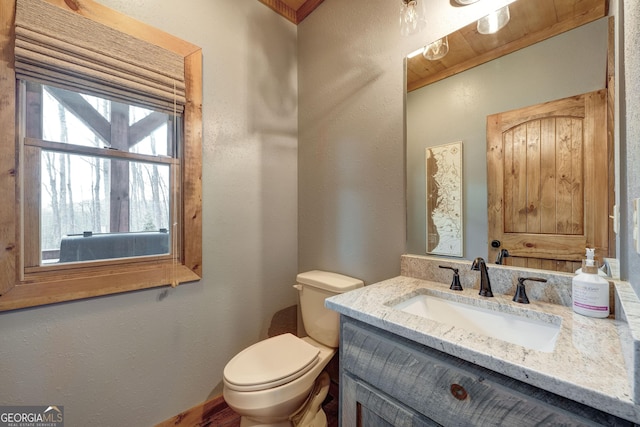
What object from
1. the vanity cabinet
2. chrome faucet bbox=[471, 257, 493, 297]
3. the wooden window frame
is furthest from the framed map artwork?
the wooden window frame

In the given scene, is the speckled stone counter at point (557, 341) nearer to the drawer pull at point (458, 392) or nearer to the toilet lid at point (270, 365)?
the drawer pull at point (458, 392)

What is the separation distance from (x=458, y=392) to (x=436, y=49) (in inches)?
51.7

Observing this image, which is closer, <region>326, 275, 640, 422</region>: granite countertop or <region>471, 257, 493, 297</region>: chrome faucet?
<region>326, 275, 640, 422</region>: granite countertop

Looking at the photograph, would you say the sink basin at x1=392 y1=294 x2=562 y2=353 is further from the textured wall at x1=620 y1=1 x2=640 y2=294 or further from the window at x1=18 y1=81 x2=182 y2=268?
the window at x1=18 y1=81 x2=182 y2=268

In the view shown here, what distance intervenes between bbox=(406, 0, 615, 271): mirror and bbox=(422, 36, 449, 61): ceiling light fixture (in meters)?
0.02

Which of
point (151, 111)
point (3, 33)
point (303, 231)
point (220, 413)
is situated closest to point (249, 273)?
point (303, 231)

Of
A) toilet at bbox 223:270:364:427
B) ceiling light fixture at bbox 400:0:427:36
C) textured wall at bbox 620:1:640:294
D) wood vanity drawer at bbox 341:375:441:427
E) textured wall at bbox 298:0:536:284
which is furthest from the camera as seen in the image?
textured wall at bbox 298:0:536:284

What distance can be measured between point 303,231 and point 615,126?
152cm

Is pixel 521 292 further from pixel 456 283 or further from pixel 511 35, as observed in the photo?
pixel 511 35

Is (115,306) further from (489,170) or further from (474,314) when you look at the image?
(489,170)

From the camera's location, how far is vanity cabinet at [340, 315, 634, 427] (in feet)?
1.69

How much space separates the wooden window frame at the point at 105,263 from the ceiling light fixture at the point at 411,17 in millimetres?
1083

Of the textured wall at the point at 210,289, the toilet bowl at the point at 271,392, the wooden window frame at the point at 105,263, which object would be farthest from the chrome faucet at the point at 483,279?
the wooden window frame at the point at 105,263

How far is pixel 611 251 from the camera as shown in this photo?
79 cm
